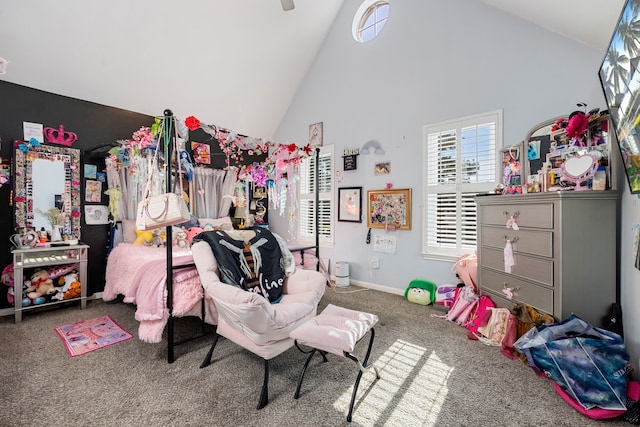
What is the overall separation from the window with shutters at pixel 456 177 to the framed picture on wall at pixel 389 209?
252mm

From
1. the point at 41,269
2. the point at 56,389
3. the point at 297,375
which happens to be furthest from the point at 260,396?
the point at 41,269

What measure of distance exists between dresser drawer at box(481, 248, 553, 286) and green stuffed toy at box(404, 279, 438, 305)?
3.02 ft

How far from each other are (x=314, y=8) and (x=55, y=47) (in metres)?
3.29

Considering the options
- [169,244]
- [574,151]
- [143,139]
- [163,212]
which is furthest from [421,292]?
[143,139]

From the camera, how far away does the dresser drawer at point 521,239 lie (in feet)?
7.00

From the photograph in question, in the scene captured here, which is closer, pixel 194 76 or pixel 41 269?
pixel 41 269

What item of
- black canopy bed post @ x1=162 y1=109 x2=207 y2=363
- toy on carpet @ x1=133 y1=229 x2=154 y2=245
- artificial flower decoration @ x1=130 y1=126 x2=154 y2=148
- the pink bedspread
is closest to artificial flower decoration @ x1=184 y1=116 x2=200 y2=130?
black canopy bed post @ x1=162 y1=109 x2=207 y2=363

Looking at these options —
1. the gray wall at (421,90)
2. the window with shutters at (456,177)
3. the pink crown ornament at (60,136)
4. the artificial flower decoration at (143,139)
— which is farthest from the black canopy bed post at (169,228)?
the window with shutters at (456,177)

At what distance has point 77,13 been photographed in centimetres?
291

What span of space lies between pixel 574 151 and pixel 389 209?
210cm

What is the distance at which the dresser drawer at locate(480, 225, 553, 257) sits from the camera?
2133 mm

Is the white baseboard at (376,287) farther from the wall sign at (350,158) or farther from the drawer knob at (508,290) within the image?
the wall sign at (350,158)

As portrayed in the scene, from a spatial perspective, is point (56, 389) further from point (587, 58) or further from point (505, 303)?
point (587, 58)

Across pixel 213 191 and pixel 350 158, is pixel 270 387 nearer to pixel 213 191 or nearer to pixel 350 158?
pixel 350 158
